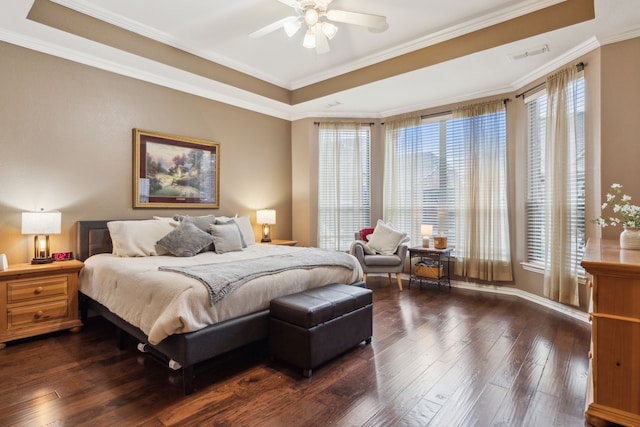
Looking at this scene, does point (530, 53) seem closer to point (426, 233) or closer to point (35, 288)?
point (426, 233)

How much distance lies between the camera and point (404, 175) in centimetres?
554

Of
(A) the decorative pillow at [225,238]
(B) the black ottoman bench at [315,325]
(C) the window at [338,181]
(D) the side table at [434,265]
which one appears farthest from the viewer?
(C) the window at [338,181]

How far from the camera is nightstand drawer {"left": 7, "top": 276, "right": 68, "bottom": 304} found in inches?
113

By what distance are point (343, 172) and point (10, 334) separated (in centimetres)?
460

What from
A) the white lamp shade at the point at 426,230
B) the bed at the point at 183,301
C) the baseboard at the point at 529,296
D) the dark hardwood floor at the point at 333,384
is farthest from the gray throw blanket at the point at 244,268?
the baseboard at the point at 529,296

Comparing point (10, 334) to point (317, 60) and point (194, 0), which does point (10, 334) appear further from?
point (317, 60)

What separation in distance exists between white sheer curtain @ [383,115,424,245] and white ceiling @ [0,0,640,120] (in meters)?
0.62

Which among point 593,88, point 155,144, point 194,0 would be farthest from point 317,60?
point 593,88

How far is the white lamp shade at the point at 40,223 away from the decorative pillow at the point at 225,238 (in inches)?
56.4

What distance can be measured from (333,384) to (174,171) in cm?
335

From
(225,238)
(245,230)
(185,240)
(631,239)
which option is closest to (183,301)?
(185,240)

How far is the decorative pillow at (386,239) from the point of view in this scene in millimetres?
5004

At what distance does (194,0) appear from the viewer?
315 centimetres

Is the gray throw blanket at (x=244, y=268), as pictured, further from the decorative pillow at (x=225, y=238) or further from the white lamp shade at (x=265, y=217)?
the white lamp shade at (x=265, y=217)
